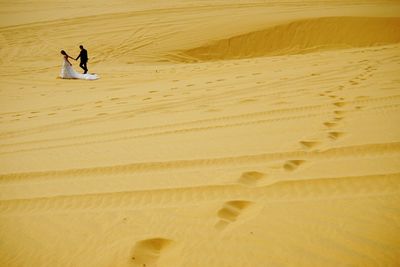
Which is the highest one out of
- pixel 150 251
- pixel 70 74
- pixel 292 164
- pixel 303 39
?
pixel 303 39

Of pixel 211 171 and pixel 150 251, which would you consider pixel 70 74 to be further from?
pixel 150 251

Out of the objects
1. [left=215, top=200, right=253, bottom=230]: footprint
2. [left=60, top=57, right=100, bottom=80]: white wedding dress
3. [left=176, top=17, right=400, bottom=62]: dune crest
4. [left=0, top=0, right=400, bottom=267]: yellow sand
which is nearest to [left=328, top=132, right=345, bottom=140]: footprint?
[left=0, top=0, right=400, bottom=267]: yellow sand

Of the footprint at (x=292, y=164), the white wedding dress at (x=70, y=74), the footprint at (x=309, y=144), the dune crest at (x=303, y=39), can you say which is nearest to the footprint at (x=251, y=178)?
the footprint at (x=292, y=164)

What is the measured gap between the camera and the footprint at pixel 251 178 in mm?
2395

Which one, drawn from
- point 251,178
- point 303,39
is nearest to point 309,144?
point 251,178

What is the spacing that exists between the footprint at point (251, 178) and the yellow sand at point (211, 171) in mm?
15

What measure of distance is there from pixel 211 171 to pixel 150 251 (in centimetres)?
94

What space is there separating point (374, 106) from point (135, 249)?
321 cm

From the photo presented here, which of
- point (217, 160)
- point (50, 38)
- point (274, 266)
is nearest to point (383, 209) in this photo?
point (274, 266)

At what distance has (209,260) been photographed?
172 centimetres

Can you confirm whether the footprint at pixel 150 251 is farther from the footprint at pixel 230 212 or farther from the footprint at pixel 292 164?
the footprint at pixel 292 164

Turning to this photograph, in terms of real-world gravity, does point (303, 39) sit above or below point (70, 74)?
above

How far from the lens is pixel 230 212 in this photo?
6.83 ft

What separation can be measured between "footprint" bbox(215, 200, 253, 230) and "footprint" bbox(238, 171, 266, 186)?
0.25m
